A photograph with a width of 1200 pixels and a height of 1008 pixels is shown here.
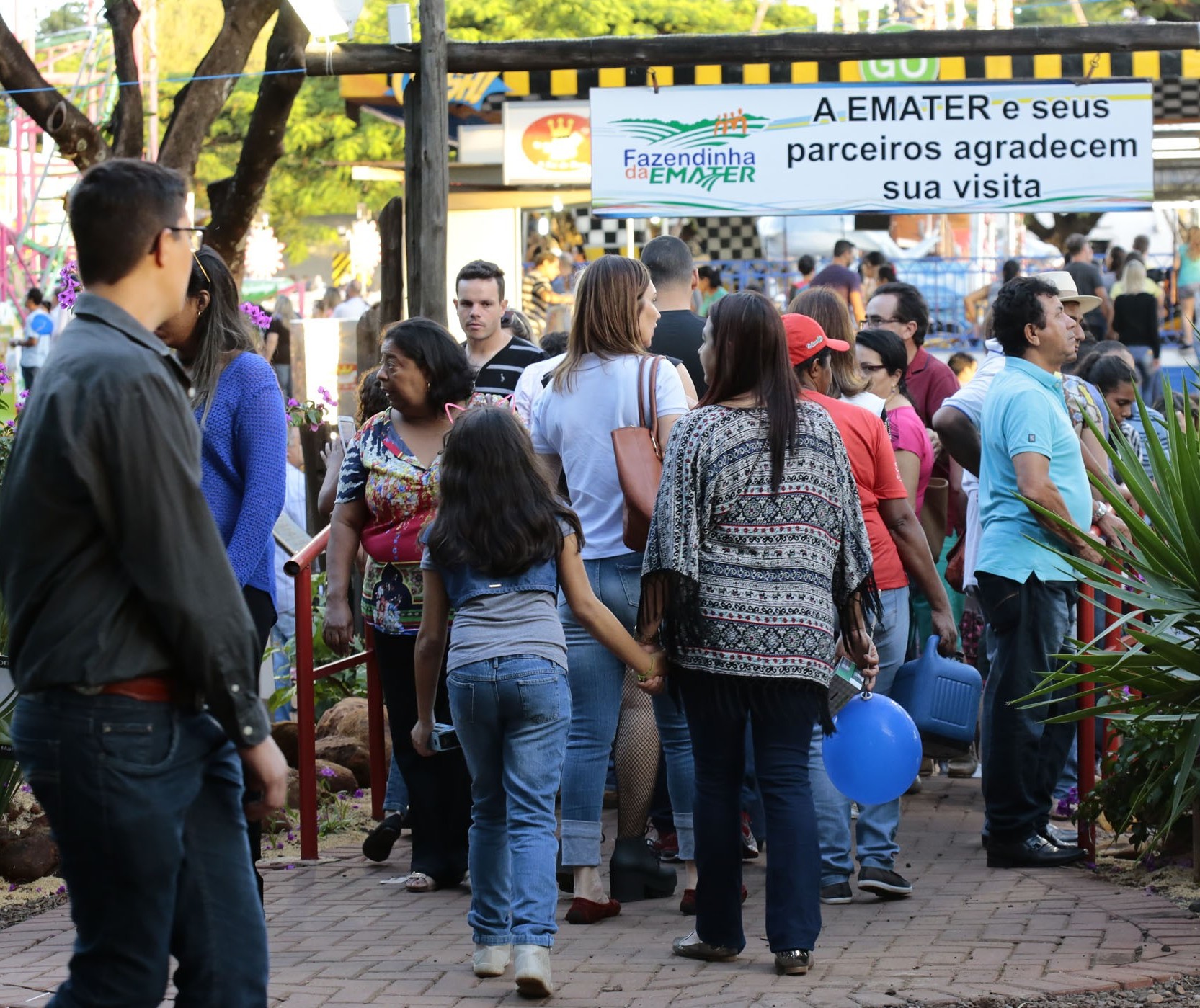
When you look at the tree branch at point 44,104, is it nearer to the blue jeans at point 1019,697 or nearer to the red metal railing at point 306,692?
the red metal railing at point 306,692

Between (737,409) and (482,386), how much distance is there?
7.09 ft

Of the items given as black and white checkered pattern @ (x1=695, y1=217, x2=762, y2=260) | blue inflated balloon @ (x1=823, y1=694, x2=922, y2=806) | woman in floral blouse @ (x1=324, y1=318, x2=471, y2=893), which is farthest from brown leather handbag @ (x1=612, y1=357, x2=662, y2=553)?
black and white checkered pattern @ (x1=695, y1=217, x2=762, y2=260)

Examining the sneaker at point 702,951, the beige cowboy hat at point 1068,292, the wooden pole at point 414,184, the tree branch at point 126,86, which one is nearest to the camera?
the sneaker at point 702,951

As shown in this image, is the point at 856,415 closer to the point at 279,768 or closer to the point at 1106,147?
the point at 279,768

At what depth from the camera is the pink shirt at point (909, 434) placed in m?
6.82

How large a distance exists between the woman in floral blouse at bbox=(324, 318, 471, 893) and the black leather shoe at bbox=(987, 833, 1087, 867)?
192cm

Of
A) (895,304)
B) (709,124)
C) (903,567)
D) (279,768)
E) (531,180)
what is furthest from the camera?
(531,180)

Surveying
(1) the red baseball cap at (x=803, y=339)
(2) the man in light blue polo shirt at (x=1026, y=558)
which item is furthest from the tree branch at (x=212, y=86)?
(1) the red baseball cap at (x=803, y=339)

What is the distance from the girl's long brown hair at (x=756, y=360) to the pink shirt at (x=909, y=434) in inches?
75.8

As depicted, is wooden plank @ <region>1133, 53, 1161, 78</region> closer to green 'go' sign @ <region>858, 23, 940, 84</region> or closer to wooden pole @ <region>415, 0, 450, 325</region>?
green 'go' sign @ <region>858, 23, 940, 84</region>

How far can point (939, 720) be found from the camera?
6152 millimetres

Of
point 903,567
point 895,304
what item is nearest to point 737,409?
point 903,567

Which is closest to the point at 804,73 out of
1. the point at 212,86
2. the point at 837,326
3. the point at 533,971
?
the point at 212,86

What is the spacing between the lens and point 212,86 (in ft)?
42.2
